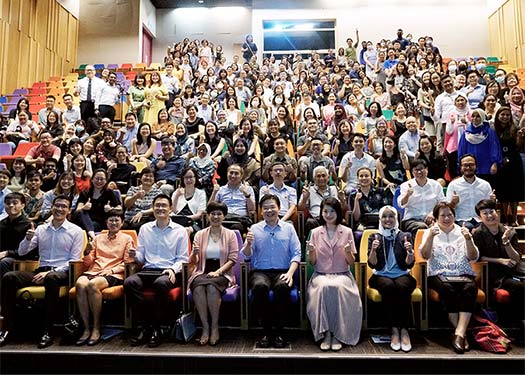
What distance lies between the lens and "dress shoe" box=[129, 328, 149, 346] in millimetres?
2607

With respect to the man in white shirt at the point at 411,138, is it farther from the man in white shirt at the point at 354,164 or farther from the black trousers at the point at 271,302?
the black trousers at the point at 271,302

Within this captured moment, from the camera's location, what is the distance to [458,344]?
8.08 feet

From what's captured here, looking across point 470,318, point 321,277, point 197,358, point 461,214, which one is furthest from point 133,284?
point 461,214

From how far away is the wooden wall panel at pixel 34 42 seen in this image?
27.7 feet

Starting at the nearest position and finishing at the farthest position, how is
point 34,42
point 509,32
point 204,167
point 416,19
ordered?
point 204,167, point 34,42, point 509,32, point 416,19

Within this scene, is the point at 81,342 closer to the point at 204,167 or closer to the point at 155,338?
the point at 155,338

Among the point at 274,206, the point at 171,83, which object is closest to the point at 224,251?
the point at 274,206

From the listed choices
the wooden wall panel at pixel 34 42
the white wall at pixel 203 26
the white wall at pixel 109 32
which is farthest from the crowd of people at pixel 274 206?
the white wall at pixel 203 26

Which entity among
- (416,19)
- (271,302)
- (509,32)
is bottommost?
(271,302)

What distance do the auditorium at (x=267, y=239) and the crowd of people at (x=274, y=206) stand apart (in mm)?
15

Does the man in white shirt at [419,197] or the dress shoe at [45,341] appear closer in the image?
the dress shoe at [45,341]

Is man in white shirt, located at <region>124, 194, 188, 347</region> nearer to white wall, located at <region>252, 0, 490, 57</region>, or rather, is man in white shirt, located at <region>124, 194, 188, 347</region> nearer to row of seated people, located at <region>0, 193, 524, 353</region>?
row of seated people, located at <region>0, 193, 524, 353</region>

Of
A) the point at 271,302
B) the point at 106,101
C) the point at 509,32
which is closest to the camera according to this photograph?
the point at 271,302

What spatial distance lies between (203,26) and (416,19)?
20.2 feet
